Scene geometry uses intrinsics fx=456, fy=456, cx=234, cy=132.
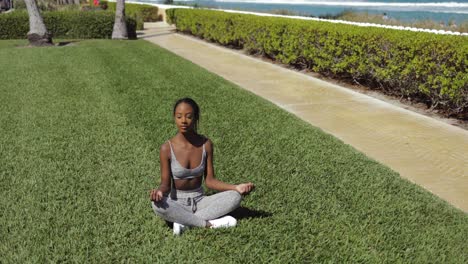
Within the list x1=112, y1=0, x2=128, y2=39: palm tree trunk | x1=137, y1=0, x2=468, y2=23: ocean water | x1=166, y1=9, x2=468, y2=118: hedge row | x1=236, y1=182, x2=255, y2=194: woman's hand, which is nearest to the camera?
x1=236, y1=182, x2=255, y2=194: woman's hand

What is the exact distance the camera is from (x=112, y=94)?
8.62 meters

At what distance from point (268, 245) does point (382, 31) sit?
6.96 metres

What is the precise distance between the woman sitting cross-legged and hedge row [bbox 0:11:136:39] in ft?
58.9

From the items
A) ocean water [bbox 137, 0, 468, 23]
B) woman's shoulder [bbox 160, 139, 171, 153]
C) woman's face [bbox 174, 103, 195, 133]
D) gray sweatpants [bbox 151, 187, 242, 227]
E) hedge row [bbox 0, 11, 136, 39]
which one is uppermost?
woman's face [bbox 174, 103, 195, 133]

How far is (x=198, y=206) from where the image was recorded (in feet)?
12.2

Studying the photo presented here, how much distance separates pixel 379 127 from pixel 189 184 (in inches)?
165

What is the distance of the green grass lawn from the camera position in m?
3.49

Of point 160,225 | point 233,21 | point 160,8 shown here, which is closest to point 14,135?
point 160,225

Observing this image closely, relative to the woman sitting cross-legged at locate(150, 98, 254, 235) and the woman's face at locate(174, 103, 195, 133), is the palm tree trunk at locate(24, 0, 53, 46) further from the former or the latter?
the woman's face at locate(174, 103, 195, 133)

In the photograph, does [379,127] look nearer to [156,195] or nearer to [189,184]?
[189,184]

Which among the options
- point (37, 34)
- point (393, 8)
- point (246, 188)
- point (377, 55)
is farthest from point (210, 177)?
point (393, 8)

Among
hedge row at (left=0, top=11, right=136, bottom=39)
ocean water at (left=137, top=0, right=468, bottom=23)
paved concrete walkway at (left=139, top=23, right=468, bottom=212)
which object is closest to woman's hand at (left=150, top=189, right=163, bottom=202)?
paved concrete walkway at (left=139, top=23, right=468, bottom=212)

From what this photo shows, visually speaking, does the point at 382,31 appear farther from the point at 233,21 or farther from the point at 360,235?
the point at 233,21

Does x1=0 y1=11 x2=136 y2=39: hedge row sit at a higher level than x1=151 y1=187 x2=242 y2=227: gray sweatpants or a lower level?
lower
